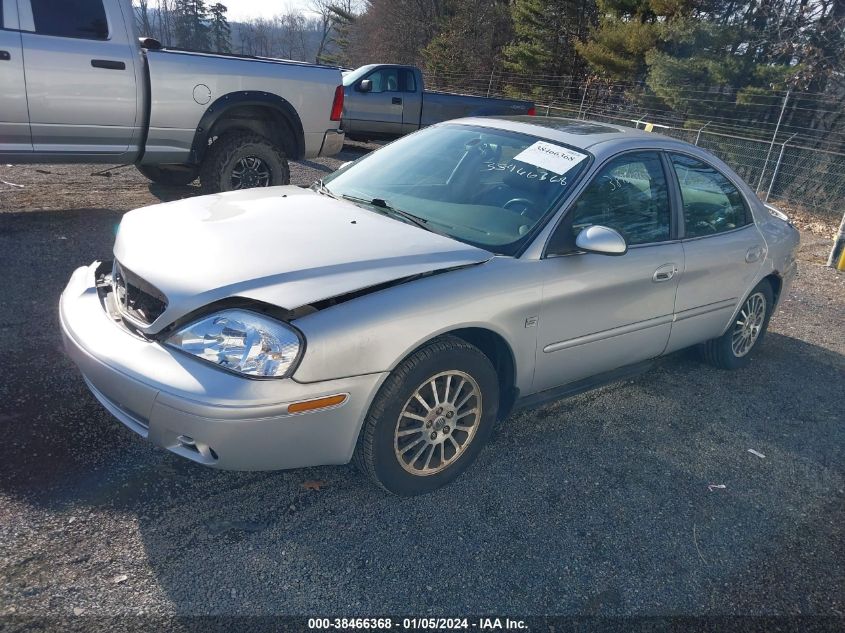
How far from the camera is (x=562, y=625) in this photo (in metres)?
2.39

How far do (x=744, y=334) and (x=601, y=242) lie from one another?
2233 mm

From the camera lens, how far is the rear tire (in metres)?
4.64

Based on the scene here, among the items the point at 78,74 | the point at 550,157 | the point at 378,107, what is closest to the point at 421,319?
the point at 550,157

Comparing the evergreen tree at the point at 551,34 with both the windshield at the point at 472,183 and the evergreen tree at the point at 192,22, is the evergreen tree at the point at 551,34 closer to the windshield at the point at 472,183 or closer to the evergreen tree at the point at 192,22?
the windshield at the point at 472,183

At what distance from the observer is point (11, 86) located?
5.64 metres

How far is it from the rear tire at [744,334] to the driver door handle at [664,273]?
1.09 meters

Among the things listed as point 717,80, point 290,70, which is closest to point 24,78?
point 290,70

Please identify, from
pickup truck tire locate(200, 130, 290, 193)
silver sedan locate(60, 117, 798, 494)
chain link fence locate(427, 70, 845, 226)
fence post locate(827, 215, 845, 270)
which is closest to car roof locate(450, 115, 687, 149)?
silver sedan locate(60, 117, 798, 494)

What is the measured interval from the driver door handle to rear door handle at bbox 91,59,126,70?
5174 mm

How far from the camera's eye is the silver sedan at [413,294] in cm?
248

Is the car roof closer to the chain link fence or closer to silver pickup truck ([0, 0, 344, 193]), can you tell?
silver pickup truck ([0, 0, 344, 193])

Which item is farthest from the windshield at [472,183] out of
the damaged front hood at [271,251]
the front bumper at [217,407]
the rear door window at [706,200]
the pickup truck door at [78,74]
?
the pickup truck door at [78,74]

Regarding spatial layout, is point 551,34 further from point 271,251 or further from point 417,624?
point 417,624

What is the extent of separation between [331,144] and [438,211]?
4673mm
